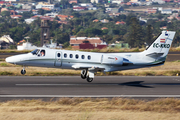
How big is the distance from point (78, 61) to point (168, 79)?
30.7 feet

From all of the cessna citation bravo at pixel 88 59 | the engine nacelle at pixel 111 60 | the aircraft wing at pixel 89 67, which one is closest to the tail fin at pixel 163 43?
the cessna citation bravo at pixel 88 59

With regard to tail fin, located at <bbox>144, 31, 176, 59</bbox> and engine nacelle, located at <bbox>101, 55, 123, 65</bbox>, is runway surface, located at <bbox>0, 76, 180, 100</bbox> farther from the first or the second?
tail fin, located at <bbox>144, 31, 176, 59</bbox>

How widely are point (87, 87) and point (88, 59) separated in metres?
2.88

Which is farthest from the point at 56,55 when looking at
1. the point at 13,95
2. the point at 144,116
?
the point at 144,116

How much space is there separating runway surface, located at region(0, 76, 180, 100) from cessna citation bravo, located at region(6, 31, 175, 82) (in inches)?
55.5

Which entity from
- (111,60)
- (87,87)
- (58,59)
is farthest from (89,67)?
(58,59)

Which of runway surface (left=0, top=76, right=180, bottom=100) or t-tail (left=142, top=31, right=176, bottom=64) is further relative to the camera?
t-tail (left=142, top=31, right=176, bottom=64)

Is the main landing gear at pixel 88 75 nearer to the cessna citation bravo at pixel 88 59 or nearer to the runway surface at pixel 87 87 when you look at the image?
the cessna citation bravo at pixel 88 59

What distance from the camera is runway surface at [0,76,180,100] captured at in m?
23.1

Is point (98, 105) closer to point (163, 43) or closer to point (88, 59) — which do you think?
point (88, 59)

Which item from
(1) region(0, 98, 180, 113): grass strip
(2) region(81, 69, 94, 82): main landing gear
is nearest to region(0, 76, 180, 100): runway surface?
(2) region(81, 69, 94, 82): main landing gear

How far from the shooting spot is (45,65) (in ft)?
91.6

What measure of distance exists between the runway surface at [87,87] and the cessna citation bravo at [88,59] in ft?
4.62

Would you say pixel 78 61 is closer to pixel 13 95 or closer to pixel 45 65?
pixel 45 65
